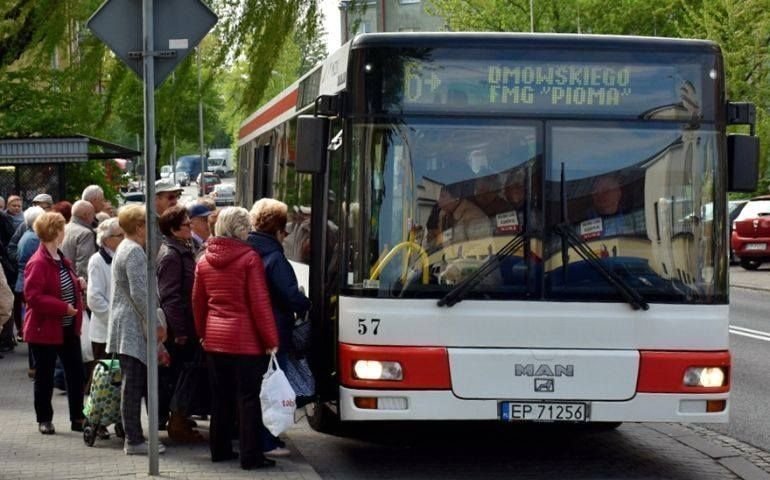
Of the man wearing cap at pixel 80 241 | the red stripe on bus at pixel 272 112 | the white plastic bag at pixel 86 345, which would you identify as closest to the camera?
the white plastic bag at pixel 86 345

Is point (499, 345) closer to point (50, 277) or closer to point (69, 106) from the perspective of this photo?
point (50, 277)

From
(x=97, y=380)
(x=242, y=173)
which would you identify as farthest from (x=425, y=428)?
(x=242, y=173)

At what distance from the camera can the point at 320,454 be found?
10664 mm

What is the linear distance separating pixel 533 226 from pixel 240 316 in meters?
1.85

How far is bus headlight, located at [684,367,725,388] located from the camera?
9312 millimetres

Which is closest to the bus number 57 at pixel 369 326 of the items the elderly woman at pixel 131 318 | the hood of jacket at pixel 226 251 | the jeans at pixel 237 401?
the jeans at pixel 237 401

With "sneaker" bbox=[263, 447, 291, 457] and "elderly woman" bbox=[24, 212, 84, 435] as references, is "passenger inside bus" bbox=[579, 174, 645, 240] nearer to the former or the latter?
"sneaker" bbox=[263, 447, 291, 457]

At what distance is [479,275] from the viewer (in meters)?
9.21

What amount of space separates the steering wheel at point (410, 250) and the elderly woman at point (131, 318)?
4.92 ft

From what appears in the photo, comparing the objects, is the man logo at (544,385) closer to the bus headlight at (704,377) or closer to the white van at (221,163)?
the bus headlight at (704,377)

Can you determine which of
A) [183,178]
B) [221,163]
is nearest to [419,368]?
[183,178]

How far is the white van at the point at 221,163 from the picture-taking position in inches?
4653

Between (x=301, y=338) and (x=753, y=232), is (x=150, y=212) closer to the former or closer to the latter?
(x=301, y=338)

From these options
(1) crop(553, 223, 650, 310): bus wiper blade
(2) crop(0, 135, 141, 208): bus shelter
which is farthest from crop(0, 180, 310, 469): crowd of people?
(2) crop(0, 135, 141, 208): bus shelter
